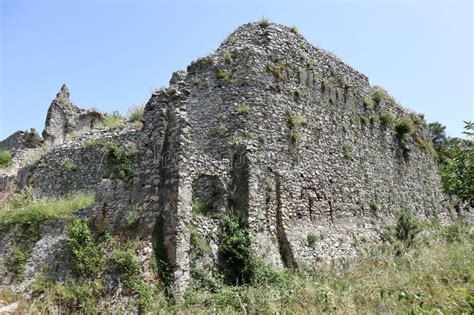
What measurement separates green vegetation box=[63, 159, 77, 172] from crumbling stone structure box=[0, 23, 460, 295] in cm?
11

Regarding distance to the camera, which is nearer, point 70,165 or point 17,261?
point 17,261

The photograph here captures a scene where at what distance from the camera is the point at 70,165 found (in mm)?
15266

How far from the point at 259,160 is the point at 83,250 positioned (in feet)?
21.3

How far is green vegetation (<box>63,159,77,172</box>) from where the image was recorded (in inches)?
600

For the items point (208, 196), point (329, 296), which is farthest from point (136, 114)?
point (329, 296)

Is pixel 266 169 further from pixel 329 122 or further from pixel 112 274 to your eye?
pixel 112 274

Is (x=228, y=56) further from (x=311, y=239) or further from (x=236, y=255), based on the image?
(x=236, y=255)

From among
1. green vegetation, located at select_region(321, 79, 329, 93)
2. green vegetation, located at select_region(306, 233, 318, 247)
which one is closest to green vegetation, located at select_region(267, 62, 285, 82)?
green vegetation, located at select_region(321, 79, 329, 93)

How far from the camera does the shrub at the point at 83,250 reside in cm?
821

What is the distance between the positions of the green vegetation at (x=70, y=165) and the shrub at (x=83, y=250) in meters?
6.80

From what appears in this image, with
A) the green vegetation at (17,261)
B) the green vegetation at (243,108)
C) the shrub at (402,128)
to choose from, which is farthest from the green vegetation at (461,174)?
the shrub at (402,128)

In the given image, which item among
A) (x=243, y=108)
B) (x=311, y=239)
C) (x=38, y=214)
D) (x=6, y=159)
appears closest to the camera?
(x=38, y=214)

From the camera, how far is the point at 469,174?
8.88 metres

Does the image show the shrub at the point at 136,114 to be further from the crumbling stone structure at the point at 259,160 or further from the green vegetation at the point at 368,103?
the green vegetation at the point at 368,103
